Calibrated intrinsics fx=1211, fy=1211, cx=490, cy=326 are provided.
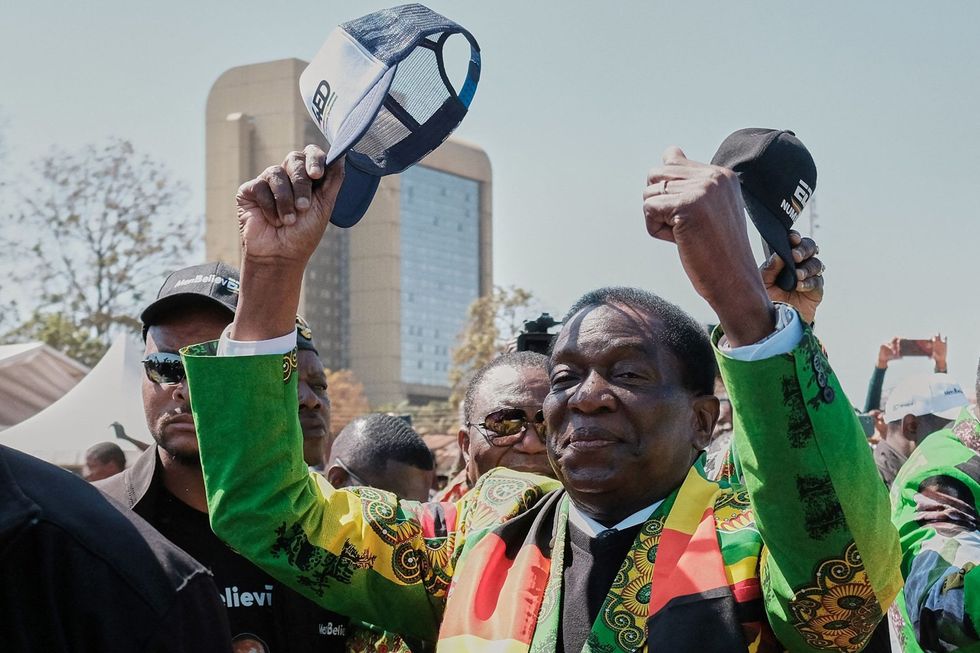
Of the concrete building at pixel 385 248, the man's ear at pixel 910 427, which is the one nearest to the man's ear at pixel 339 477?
the man's ear at pixel 910 427

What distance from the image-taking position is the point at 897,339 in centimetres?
933

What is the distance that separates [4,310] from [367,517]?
22.7 meters

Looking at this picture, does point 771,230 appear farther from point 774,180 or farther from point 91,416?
point 91,416

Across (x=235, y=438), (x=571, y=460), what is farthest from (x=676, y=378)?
(x=235, y=438)

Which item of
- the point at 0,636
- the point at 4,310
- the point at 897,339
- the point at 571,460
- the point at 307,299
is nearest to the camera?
the point at 0,636

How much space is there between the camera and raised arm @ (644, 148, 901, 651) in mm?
2234

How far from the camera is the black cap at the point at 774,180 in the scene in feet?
9.57

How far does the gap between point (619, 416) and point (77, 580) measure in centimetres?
143

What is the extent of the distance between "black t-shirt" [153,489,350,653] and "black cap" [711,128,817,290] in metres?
1.45

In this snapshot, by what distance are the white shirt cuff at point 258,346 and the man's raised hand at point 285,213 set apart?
0.57ft

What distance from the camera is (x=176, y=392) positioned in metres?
3.24

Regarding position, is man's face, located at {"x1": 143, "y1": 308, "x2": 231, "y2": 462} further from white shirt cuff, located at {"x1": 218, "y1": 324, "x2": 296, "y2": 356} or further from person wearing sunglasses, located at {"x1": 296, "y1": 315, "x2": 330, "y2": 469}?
white shirt cuff, located at {"x1": 218, "y1": 324, "x2": 296, "y2": 356}

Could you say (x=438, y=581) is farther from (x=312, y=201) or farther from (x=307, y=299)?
(x=307, y=299)

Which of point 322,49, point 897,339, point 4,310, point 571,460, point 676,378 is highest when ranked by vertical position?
point 322,49
